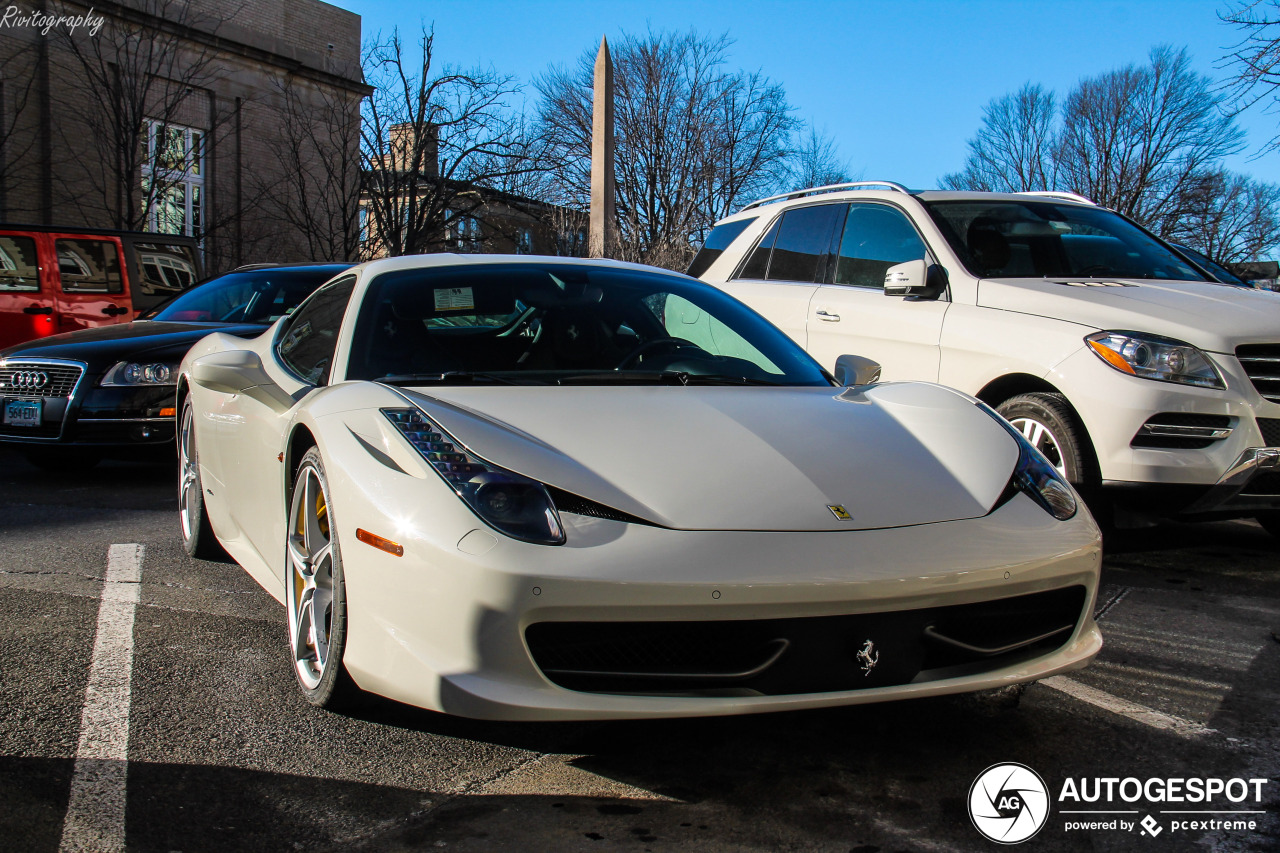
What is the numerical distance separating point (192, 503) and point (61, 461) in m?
3.66

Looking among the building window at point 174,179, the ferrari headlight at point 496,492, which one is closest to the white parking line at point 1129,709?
the ferrari headlight at point 496,492

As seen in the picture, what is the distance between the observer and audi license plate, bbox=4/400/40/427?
6.88 m

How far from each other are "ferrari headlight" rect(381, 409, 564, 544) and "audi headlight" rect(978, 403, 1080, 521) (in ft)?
3.79

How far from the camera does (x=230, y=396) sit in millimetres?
3943

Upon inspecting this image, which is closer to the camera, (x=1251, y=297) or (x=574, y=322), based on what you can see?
(x=574, y=322)

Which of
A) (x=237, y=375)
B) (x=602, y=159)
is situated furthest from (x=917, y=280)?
(x=602, y=159)

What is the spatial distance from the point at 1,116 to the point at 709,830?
21260mm

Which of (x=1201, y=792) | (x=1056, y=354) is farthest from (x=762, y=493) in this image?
(x=1056, y=354)

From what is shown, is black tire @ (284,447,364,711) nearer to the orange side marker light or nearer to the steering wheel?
the orange side marker light

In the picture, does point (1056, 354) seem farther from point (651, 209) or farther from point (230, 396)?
point (651, 209)

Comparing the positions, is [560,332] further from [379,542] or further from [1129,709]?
[1129,709]

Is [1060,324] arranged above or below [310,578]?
above

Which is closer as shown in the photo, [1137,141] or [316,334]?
[316,334]

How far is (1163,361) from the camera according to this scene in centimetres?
462
